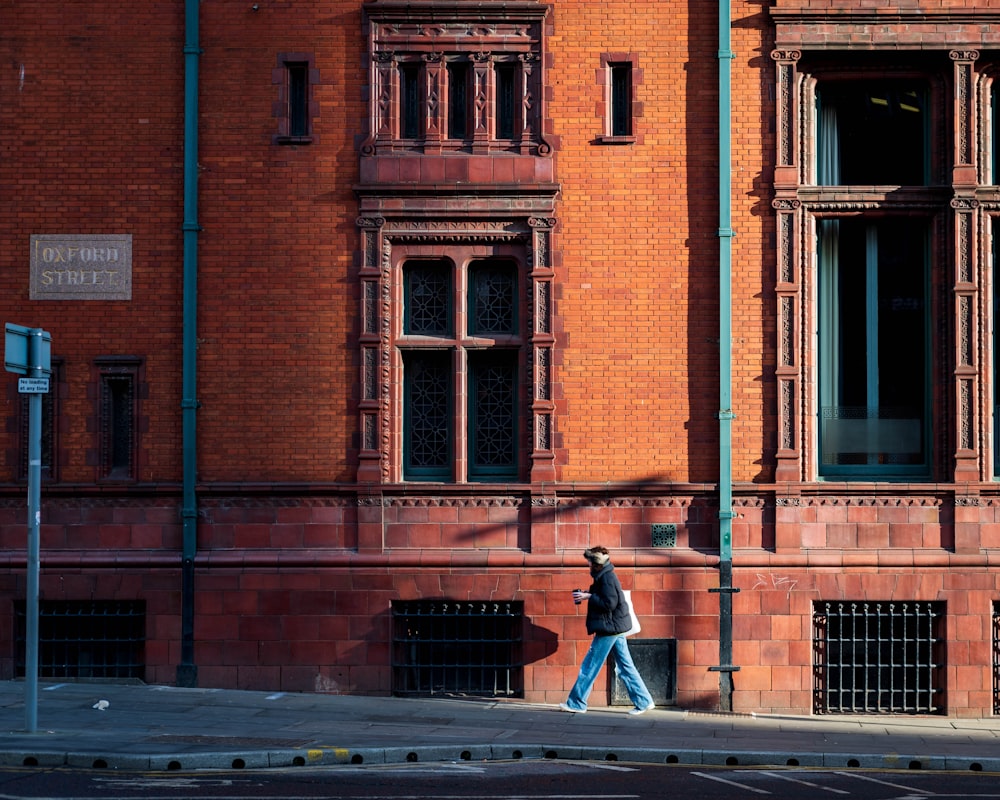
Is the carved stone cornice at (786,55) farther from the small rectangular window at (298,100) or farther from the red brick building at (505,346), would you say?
the small rectangular window at (298,100)

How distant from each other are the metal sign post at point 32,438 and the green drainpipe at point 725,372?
734cm

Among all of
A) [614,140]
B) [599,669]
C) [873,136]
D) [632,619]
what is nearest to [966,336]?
[873,136]

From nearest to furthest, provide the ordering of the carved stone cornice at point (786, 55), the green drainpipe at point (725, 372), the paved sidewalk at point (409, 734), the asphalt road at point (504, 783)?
1. the asphalt road at point (504, 783)
2. the paved sidewalk at point (409, 734)
3. the green drainpipe at point (725, 372)
4. the carved stone cornice at point (786, 55)

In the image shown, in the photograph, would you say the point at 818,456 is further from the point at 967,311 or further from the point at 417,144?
the point at 417,144

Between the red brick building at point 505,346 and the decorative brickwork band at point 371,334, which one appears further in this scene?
the decorative brickwork band at point 371,334

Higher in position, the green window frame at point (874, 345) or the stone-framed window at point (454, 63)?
the stone-framed window at point (454, 63)

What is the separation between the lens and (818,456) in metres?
16.0

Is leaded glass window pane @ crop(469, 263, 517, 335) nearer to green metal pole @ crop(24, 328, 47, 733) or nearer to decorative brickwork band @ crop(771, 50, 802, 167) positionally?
decorative brickwork band @ crop(771, 50, 802, 167)

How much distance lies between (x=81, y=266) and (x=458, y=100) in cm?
486

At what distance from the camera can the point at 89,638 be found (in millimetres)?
15844

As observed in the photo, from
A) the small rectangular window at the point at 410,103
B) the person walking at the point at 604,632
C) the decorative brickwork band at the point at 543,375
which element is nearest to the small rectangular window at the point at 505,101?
the small rectangular window at the point at 410,103

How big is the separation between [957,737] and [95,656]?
966cm

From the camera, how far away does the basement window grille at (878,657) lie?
15.5 meters

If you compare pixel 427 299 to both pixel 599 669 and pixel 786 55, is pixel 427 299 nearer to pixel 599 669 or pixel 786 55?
pixel 599 669
